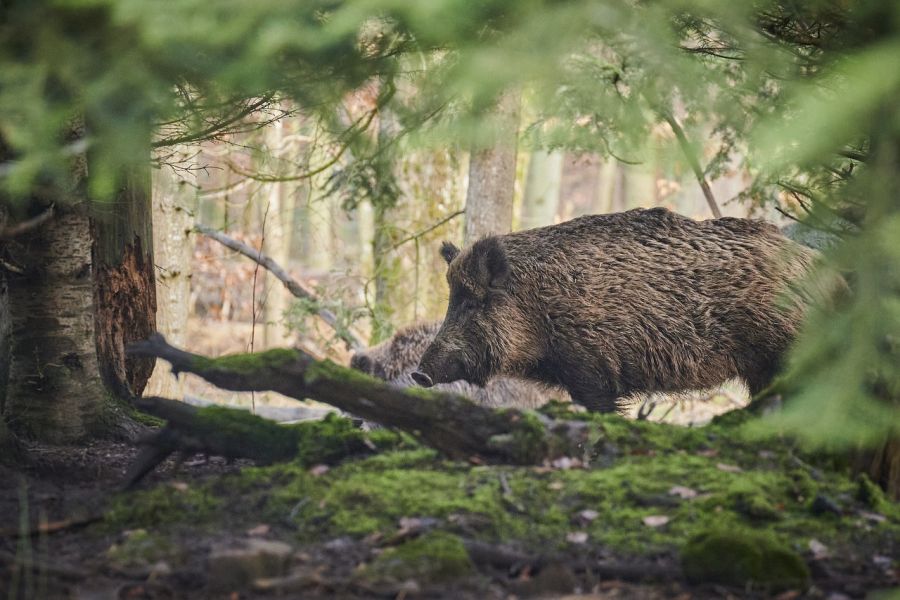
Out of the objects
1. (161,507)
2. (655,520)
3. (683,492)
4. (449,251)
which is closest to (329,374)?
(161,507)

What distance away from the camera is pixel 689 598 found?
3.58 metres

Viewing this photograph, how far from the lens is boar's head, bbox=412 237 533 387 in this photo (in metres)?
7.49

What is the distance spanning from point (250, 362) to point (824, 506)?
2698mm

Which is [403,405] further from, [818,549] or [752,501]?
[818,549]

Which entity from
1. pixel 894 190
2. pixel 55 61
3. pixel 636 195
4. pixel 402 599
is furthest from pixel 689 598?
pixel 636 195

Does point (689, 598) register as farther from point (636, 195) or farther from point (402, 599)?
point (636, 195)

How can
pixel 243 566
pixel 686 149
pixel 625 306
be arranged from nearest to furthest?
pixel 243 566 → pixel 686 149 → pixel 625 306

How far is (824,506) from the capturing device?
14.0 ft

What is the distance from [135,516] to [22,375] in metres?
1.84

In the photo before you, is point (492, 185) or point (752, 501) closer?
point (752, 501)

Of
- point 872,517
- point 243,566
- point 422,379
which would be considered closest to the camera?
point 243,566

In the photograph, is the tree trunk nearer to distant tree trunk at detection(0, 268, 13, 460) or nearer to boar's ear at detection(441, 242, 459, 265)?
distant tree trunk at detection(0, 268, 13, 460)

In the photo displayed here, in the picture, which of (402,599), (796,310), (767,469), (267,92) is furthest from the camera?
(796,310)

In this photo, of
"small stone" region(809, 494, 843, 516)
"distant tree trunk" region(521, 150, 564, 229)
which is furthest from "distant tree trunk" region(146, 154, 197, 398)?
"distant tree trunk" region(521, 150, 564, 229)
